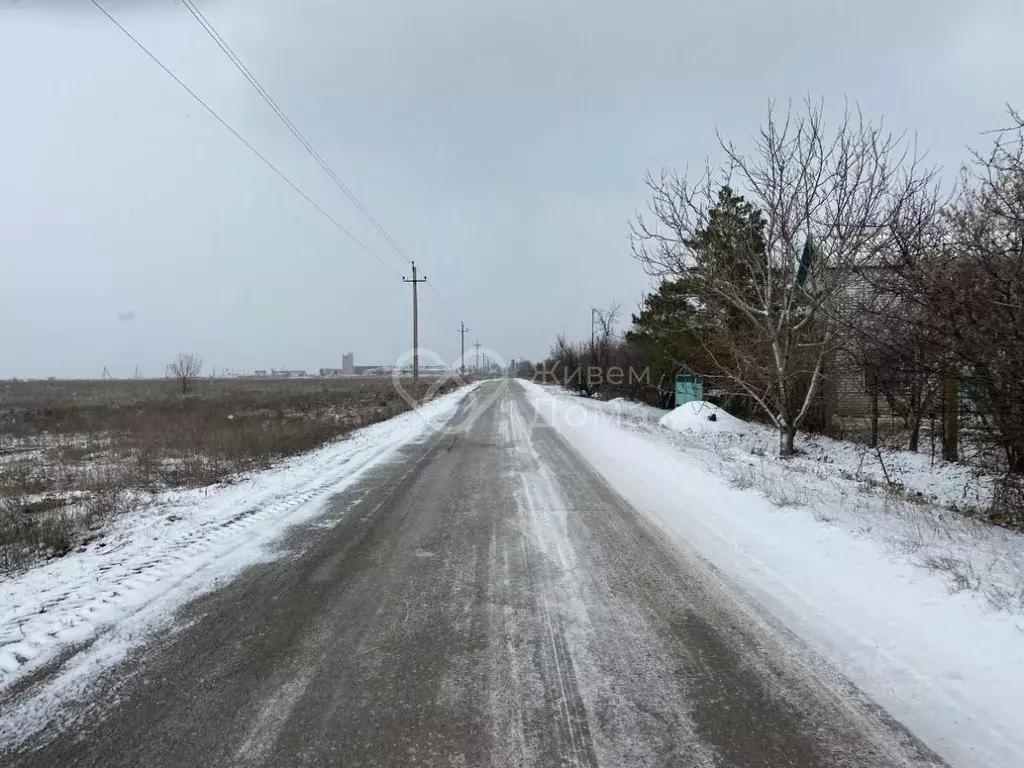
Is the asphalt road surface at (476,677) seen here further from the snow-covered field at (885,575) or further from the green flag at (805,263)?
the green flag at (805,263)

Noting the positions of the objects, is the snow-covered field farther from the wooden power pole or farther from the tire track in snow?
the tire track in snow

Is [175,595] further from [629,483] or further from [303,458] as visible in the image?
[303,458]

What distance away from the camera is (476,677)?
301cm

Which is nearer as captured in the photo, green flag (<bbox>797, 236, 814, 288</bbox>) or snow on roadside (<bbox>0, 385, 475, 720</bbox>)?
snow on roadside (<bbox>0, 385, 475, 720</bbox>)

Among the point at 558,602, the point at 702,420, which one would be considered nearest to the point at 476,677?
the point at 558,602

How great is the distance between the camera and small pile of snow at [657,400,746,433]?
18078mm

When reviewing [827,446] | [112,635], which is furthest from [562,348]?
[112,635]

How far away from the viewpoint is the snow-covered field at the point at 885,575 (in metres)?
2.76

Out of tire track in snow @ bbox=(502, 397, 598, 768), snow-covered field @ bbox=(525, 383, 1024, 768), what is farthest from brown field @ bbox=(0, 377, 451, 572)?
snow-covered field @ bbox=(525, 383, 1024, 768)

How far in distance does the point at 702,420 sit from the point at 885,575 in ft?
47.3

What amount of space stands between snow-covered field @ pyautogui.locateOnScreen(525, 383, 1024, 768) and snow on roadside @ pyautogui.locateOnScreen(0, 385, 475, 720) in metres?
4.21

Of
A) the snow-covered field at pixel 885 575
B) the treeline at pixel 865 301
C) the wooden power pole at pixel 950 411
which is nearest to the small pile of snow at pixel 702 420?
the treeline at pixel 865 301

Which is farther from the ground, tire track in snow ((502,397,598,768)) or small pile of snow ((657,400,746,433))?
small pile of snow ((657,400,746,433))

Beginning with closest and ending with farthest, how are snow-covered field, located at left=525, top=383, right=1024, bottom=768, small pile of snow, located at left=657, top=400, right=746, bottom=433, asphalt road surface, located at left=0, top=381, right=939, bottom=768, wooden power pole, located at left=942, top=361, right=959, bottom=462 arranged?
asphalt road surface, located at left=0, top=381, right=939, bottom=768, snow-covered field, located at left=525, top=383, right=1024, bottom=768, wooden power pole, located at left=942, top=361, right=959, bottom=462, small pile of snow, located at left=657, top=400, right=746, bottom=433
